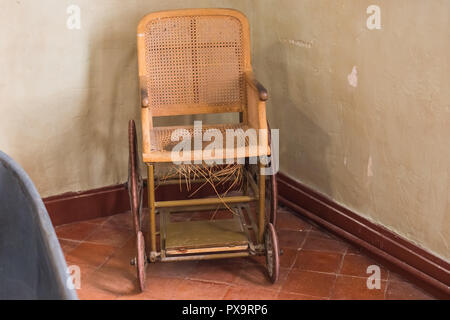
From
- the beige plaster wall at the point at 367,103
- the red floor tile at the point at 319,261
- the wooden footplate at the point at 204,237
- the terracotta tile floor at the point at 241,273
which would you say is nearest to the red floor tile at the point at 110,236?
the terracotta tile floor at the point at 241,273

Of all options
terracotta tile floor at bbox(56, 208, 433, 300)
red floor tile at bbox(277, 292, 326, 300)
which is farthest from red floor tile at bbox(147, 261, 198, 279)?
red floor tile at bbox(277, 292, 326, 300)

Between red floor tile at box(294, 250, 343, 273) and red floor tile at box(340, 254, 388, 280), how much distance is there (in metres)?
0.04

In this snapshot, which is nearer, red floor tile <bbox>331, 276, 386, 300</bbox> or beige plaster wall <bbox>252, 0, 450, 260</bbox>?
beige plaster wall <bbox>252, 0, 450, 260</bbox>

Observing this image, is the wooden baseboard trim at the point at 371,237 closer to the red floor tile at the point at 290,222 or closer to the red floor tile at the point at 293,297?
the red floor tile at the point at 290,222

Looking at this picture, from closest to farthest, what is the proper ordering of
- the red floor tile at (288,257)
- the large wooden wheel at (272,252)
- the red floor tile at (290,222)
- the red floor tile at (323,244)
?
the large wooden wheel at (272,252) < the red floor tile at (288,257) < the red floor tile at (323,244) < the red floor tile at (290,222)

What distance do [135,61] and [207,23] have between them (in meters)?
0.56

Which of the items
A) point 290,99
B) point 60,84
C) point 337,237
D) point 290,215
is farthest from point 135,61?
point 337,237

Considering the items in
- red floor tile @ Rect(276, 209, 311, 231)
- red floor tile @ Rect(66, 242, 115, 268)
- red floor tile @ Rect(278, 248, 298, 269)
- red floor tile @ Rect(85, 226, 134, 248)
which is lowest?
red floor tile @ Rect(278, 248, 298, 269)

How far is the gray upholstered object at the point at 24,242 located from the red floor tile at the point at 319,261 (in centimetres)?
153

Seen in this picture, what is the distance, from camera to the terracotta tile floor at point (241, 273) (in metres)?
2.73

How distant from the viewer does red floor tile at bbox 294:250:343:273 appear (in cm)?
294

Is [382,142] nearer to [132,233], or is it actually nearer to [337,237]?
[337,237]

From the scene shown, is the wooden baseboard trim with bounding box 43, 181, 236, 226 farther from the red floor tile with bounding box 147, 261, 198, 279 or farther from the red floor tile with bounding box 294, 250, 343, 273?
the red floor tile with bounding box 294, 250, 343, 273

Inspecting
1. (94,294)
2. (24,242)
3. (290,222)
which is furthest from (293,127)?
(24,242)
